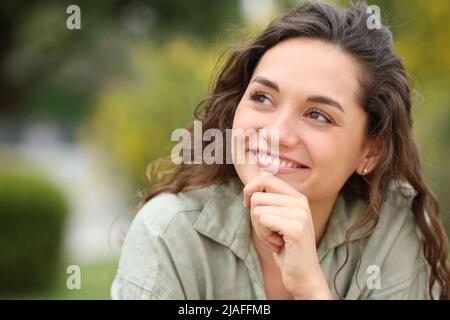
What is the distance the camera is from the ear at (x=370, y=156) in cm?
288

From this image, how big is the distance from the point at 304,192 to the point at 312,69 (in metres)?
0.46

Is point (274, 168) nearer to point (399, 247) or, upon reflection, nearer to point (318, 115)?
point (318, 115)

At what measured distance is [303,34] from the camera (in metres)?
2.77

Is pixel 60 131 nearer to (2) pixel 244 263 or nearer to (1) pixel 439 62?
(1) pixel 439 62

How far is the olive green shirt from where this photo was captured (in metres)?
2.70

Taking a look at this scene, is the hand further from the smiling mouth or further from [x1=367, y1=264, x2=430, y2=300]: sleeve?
[x1=367, y1=264, x2=430, y2=300]: sleeve

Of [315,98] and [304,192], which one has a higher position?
[315,98]

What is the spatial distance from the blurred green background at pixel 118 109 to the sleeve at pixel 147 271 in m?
0.63

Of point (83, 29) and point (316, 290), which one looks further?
point (83, 29)

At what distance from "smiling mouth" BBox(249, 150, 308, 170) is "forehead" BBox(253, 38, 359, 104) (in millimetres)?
247

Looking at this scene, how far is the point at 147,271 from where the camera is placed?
2662 mm

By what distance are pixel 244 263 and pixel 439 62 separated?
491 centimetres

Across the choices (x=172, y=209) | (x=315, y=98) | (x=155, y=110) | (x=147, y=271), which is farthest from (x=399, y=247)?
(x=155, y=110)

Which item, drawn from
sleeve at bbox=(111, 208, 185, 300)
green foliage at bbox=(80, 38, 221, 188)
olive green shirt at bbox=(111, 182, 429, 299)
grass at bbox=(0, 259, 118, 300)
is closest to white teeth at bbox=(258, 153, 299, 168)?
olive green shirt at bbox=(111, 182, 429, 299)
